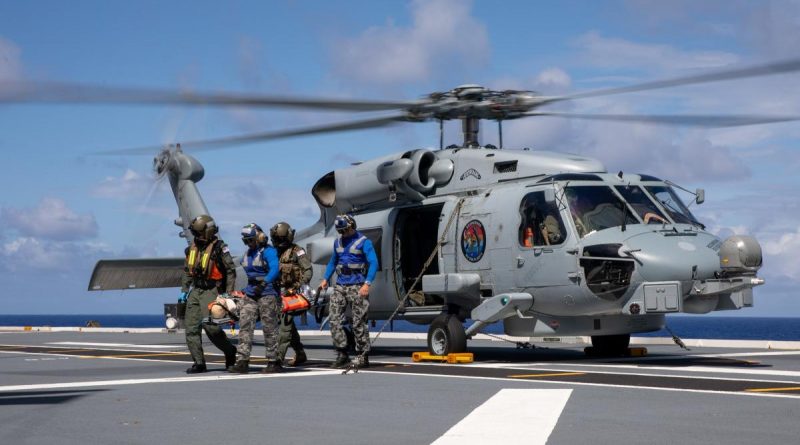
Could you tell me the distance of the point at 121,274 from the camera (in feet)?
74.3

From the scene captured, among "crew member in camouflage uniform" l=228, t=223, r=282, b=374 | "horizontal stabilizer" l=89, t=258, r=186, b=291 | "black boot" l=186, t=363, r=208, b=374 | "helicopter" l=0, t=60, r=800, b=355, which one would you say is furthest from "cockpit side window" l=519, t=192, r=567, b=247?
"horizontal stabilizer" l=89, t=258, r=186, b=291

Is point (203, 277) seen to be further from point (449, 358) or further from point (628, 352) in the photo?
point (628, 352)

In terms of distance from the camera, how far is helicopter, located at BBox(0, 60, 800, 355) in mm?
13492

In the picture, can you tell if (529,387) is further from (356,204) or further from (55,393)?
(356,204)

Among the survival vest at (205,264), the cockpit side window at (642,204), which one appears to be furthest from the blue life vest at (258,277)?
the cockpit side window at (642,204)

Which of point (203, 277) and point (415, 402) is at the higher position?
point (203, 277)

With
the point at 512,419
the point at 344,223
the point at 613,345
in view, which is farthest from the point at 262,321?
the point at 613,345

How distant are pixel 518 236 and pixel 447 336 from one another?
1.87m

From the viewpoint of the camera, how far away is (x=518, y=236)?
14812 mm

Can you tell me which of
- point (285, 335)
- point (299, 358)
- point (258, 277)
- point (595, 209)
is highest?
point (595, 209)

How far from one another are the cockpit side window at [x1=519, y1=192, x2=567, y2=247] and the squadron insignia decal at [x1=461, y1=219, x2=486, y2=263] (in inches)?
31.9

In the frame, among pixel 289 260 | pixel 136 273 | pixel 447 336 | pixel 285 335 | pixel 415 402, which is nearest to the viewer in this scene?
pixel 415 402

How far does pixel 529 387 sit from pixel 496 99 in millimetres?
6771

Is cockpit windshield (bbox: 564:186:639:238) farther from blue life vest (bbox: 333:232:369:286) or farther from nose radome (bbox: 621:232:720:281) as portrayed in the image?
blue life vest (bbox: 333:232:369:286)
